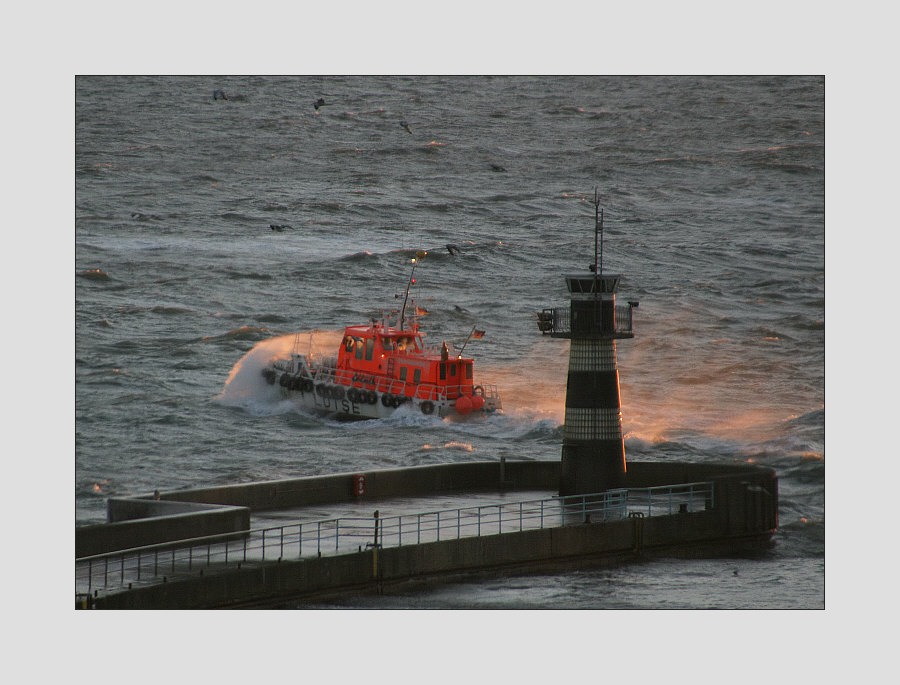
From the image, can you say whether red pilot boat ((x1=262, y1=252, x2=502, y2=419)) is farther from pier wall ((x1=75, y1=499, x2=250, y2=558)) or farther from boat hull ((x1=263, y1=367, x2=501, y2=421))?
pier wall ((x1=75, y1=499, x2=250, y2=558))

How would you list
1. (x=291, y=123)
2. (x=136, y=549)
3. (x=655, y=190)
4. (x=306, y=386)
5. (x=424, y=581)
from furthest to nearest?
(x=306, y=386), (x=655, y=190), (x=291, y=123), (x=424, y=581), (x=136, y=549)

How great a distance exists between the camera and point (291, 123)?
36.9 m

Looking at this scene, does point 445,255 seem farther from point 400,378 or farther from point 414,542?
point 414,542

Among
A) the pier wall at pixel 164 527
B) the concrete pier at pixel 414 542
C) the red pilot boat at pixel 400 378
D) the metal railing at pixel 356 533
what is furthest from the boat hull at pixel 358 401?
the pier wall at pixel 164 527

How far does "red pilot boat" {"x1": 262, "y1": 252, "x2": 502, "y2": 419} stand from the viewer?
153 ft

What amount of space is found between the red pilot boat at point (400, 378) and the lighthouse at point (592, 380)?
16.6m

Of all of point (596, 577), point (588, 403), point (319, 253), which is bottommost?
point (596, 577)

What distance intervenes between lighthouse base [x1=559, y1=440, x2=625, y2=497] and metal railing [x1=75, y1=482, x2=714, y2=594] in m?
0.21

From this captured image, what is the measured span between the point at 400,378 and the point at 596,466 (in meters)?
18.1

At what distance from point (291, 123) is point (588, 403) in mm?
11331

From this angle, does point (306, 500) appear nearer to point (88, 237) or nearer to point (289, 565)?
point (289, 565)

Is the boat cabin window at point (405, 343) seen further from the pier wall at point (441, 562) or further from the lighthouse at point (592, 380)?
the pier wall at point (441, 562)

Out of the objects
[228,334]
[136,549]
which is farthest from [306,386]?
[136,549]

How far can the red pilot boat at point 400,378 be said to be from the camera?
46625mm
